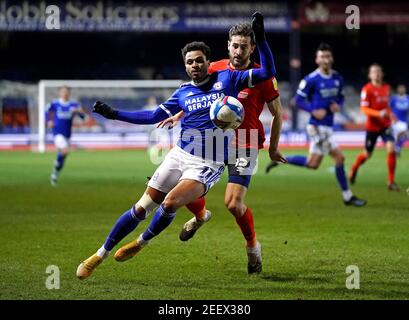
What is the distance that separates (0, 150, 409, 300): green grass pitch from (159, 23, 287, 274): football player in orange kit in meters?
0.39

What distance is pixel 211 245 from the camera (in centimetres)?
909

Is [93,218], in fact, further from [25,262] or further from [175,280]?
[175,280]

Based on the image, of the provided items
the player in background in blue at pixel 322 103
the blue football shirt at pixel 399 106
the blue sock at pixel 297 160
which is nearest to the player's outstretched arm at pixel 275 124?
the player in background in blue at pixel 322 103

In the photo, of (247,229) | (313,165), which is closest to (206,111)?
(247,229)

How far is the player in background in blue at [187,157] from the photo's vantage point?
7055mm

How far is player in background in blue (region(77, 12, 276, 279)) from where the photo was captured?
7055 millimetres

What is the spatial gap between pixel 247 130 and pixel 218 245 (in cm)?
188

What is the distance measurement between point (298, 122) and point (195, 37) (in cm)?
752

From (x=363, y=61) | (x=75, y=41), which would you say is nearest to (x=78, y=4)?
(x=75, y=41)

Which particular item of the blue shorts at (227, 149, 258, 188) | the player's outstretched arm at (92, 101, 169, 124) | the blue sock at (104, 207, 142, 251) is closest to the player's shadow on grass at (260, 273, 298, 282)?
the blue shorts at (227, 149, 258, 188)

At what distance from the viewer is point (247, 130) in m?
7.70

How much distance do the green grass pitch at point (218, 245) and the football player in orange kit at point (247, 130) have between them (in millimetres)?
389

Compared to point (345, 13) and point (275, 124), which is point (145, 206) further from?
point (345, 13)

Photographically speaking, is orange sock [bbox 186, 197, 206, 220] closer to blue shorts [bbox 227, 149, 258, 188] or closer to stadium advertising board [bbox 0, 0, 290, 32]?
blue shorts [bbox 227, 149, 258, 188]
